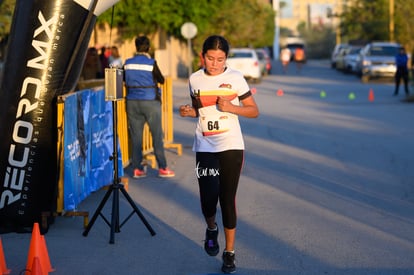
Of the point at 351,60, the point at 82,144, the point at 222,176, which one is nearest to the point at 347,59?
the point at 351,60

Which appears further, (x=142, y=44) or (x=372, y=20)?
(x=372, y=20)

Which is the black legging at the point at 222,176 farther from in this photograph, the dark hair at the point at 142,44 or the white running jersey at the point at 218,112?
the dark hair at the point at 142,44

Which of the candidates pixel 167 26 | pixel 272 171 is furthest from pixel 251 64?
pixel 272 171

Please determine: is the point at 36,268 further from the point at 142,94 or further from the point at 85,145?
the point at 142,94

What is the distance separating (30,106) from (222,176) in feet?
8.83

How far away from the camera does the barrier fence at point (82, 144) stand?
28.7 feet

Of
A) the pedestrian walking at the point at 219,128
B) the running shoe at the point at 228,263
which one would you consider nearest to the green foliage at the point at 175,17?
the pedestrian walking at the point at 219,128

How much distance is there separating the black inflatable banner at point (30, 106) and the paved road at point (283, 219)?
39cm

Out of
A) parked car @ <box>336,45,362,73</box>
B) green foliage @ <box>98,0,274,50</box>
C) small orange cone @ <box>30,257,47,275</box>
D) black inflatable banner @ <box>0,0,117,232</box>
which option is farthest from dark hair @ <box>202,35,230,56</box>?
→ parked car @ <box>336,45,362,73</box>

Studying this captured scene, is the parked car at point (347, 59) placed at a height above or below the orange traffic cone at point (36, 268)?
above

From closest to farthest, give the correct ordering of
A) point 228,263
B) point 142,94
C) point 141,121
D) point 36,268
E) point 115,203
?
point 36,268, point 228,263, point 115,203, point 142,94, point 141,121

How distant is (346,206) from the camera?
9867mm

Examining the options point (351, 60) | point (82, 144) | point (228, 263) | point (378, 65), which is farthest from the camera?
Result: point (351, 60)

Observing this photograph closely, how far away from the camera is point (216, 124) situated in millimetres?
6891
